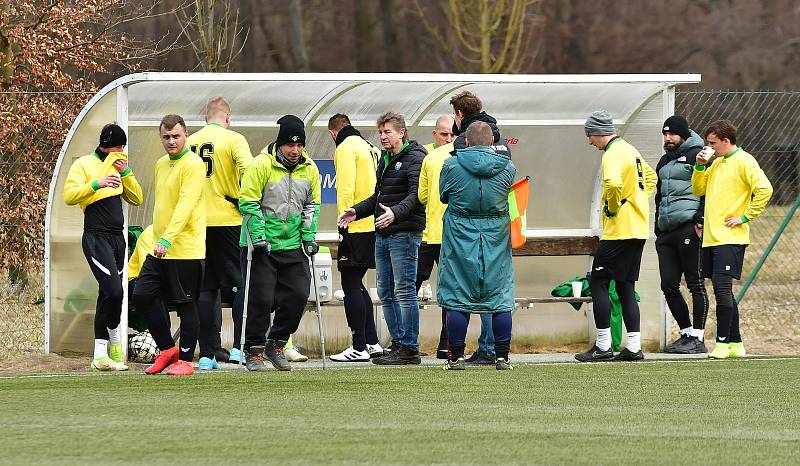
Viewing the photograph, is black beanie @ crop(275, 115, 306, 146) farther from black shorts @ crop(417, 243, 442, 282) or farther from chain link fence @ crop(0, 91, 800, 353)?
chain link fence @ crop(0, 91, 800, 353)

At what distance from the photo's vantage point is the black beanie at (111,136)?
11.6 meters

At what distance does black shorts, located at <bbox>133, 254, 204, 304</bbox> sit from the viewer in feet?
35.2

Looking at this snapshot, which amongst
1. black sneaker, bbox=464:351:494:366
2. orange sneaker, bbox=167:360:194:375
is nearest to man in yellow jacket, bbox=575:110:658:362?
black sneaker, bbox=464:351:494:366

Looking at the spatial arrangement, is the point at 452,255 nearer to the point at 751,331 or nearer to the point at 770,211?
the point at 751,331

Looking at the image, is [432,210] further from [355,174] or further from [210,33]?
[210,33]

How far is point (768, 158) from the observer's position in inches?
620

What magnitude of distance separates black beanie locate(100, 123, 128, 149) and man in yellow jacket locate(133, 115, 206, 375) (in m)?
0.84

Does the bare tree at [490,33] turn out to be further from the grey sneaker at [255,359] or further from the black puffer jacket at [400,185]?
the grey sneaker at [255,359]

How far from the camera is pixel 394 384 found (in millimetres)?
10016

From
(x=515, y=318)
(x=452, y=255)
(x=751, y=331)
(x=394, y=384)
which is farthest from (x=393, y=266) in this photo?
(x=751, y=331)

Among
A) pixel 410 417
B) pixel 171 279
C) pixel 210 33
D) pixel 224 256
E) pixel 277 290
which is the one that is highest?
pixel 210 33

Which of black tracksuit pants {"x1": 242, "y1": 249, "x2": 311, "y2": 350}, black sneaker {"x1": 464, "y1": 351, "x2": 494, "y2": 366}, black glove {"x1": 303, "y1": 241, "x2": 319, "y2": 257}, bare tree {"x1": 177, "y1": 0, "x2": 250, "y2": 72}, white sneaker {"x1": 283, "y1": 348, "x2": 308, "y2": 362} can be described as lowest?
white sneaker {"x1": 283, "y1": 348, "x2": 308, "y2": 362}

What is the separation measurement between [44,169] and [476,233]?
5.18 meters

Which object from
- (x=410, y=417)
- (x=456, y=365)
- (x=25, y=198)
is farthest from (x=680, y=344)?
(x=410, y=417)
